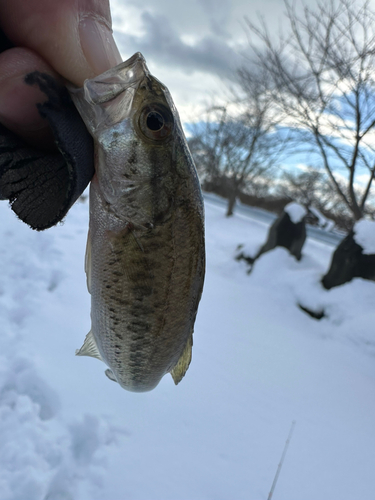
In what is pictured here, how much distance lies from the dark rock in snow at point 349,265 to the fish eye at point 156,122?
5.73m

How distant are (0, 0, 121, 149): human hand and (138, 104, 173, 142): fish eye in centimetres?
28

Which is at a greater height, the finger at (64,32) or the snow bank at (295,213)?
the finger at (64,32)

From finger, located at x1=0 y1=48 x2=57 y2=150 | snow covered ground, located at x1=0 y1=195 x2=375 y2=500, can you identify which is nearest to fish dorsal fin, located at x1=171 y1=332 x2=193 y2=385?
finger, located at x1=0 y1=48 x2=57 y2=150

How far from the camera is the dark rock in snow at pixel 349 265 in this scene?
5.76m

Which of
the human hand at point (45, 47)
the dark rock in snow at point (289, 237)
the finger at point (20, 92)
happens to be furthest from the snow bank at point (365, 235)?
the finger at point (20, 92)

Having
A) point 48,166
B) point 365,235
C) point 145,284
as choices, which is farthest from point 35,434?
point 365,235

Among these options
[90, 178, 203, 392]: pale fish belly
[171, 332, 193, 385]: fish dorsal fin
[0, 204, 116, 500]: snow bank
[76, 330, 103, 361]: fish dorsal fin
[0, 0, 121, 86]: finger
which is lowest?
[0, 204, 116, 500]: snow bank

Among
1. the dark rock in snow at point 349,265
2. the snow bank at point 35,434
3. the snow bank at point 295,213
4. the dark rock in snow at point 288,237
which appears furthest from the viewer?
the snow bank at point 295,213

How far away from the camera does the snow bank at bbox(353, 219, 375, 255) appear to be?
19.0ft

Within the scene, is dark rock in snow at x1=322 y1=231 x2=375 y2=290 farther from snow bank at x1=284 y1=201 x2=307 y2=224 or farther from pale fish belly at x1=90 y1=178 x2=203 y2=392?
pale fish belly at x1=90 y1=178 x2=203 y2=392

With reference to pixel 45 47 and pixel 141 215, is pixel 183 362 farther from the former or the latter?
pixel 45 47

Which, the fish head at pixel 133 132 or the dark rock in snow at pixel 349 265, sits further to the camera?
the dark rock in snow at pixel 349 265

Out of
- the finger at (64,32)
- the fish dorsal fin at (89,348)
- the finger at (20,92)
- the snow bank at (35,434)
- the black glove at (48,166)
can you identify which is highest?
the finger at (64,32)

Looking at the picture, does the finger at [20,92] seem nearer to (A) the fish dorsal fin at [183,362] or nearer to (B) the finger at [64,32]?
(B) the finger at [64,32]
